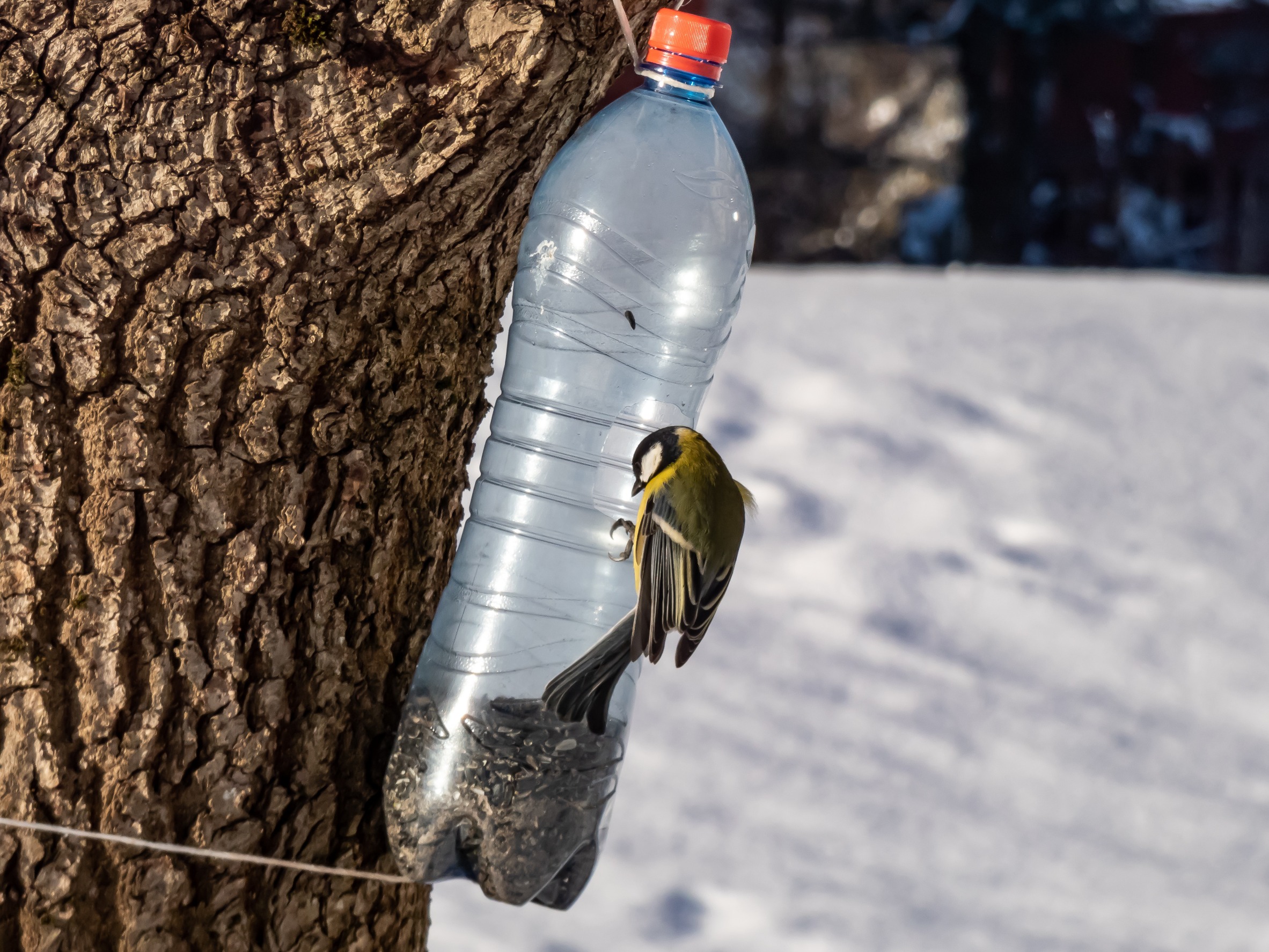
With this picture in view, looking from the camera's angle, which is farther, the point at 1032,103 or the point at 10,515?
the point at 1032,103

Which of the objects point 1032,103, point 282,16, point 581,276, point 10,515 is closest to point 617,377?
point 581,276

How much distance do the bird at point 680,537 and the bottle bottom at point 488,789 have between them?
6.0 inches

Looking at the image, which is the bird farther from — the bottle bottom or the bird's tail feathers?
the bottle bottom

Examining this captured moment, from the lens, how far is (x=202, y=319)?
92cm

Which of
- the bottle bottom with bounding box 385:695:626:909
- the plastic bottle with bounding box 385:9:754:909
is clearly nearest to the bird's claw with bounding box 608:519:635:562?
the plastic bottle with bounding box 385:9:754:909

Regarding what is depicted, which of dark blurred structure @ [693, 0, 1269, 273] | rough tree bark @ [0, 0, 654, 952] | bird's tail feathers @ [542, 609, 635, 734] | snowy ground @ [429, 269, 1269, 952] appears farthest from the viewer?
dark blurred structure @ [693, 0, 1269, 273]

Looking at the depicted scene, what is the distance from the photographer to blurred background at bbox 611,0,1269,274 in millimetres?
Answer: 4367

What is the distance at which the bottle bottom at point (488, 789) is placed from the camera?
1039 mm

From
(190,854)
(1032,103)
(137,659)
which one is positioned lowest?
(1032,103)

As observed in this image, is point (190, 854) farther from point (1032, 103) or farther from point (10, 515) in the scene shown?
point (1032, 103)

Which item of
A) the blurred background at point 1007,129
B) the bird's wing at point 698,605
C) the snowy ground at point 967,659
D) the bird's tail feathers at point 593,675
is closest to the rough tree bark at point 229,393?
the bird's tail feathers at point 593,675

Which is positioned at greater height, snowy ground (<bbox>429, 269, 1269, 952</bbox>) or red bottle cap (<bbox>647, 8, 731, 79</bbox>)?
red bottle cap (<bbox>647, 8, 731, 79</bbox>)

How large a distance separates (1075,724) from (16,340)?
8.19 feet

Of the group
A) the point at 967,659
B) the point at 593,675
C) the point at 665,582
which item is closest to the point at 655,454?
the point at 665,582
